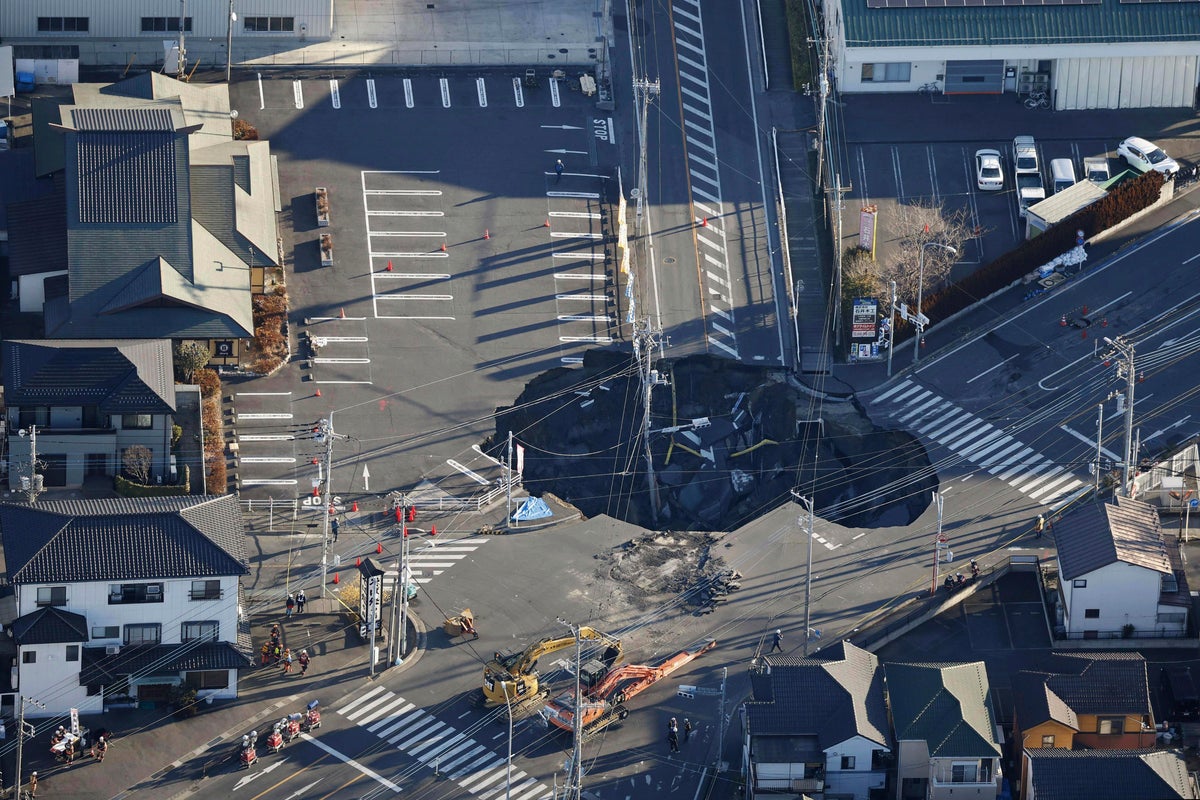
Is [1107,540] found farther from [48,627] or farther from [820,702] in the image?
[48,627]

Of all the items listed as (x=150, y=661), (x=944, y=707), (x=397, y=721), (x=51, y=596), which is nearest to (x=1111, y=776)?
(x=944, y=707)

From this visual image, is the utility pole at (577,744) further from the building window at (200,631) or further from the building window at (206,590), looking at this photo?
the building window at (200,631)

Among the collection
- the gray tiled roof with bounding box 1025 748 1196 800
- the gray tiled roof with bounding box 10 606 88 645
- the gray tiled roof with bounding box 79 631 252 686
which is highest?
the gray tiled roof with bounding box 10 606 88 645

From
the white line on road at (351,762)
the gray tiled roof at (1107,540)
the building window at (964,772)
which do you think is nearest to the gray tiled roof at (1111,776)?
the building window at (964,772)

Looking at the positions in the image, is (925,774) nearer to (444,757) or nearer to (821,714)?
(821,714)

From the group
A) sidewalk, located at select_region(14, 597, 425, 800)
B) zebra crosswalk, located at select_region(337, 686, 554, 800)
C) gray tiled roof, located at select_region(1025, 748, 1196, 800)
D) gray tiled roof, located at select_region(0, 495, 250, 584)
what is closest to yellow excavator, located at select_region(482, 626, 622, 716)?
zebra crosswalk, located at select_region(337, 686, 554, 800)

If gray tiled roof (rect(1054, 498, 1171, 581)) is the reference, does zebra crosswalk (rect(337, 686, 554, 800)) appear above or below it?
below

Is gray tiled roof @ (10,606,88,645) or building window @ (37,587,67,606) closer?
gray tiled roof @ (10,606,88,645)

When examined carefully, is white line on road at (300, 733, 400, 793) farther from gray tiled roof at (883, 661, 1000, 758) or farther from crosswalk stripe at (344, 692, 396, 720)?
gray tiled roof at (883, 661, 1000, 758)
